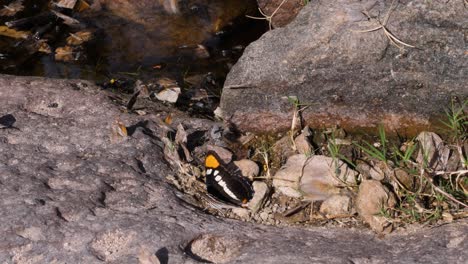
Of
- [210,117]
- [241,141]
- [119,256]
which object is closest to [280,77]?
[241,141]

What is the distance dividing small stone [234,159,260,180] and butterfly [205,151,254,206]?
0.03 metres

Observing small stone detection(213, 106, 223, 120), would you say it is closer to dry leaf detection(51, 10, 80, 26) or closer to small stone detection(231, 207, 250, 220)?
small stone detection(231, 207, 250, 220)

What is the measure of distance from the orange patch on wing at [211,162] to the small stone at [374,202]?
71 cm

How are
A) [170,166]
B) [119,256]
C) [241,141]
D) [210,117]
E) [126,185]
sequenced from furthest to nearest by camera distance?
[210,117]
[241,141]
[170,166]
[126,185]
[119,256]

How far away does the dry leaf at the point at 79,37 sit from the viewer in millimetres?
5120

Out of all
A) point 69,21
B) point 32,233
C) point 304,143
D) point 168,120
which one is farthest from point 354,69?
point 69,21

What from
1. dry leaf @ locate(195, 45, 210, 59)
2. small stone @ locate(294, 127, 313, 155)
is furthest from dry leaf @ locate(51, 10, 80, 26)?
small stone @ locate(294, 127, 313, 155)

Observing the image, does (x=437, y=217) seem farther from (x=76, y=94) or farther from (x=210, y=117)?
(x=76, y=94)

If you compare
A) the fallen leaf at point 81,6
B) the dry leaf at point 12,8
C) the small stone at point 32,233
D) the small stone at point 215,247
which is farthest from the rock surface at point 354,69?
the dry leaf at point 12,8

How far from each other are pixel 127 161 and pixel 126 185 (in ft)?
0.61

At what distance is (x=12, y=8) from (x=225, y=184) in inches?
123

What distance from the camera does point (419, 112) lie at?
11.3 ft

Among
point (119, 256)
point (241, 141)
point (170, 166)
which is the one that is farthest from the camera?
point (241, 141)

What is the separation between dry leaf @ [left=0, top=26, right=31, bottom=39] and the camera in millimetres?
5242
